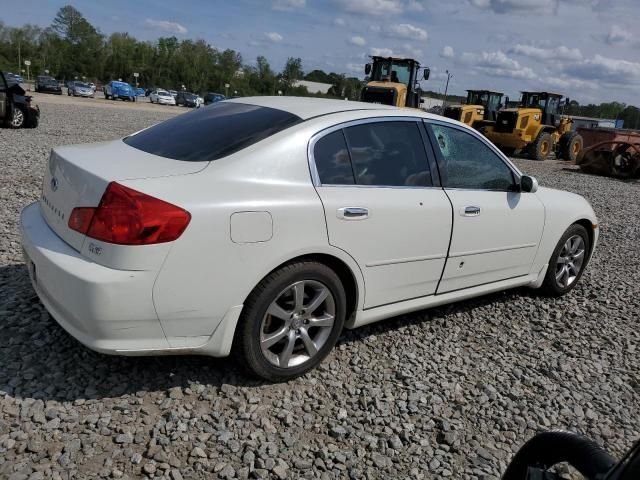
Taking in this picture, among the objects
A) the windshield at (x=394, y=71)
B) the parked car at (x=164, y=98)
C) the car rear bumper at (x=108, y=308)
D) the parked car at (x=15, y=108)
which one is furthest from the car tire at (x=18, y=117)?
the parked car at (x=164, y=98)

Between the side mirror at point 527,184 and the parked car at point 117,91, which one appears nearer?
the side mirror at point 527,184

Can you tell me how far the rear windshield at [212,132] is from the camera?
3.14m

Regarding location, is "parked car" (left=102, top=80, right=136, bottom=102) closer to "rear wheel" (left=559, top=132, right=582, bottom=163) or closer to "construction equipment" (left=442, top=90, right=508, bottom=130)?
"construction equipment" (left=442, top=90, right=508, bottom=130)

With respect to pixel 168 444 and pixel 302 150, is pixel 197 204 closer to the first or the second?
pixel 302 150

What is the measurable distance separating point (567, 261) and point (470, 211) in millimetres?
1804

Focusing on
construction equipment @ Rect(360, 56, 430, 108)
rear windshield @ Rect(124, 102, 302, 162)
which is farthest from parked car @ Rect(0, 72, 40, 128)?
rear windshield @ Rect(124, 102, 302, 162)

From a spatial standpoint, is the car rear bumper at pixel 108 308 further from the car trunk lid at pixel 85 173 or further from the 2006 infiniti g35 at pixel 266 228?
the car trunk lid at pixel 85 173

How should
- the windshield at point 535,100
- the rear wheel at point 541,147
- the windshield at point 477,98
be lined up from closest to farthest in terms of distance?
the rear wheel at point 541,147 < the windshield at point 535,100 < the windshield at point 477,98

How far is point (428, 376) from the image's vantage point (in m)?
3.53

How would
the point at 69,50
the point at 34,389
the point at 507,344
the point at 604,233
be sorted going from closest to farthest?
the point at 34,389 → the point at 507,344 → the point at 604,233 → the point at 69,50

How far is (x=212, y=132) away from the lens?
11.1 ft

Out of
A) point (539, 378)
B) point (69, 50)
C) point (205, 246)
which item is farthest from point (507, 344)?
point (69, 50)

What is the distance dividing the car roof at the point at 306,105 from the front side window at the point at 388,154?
193 mm

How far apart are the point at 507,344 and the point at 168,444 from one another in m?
2.59
